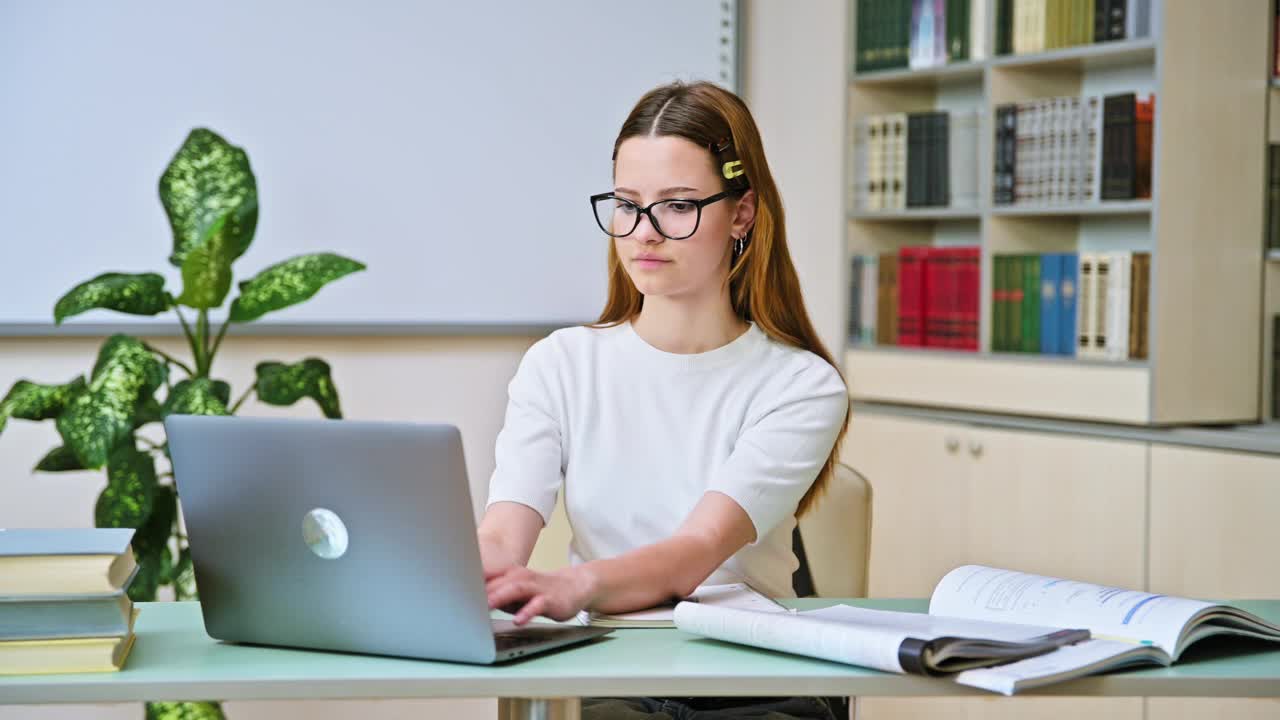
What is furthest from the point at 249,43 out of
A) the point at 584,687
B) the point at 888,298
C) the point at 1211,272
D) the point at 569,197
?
the point at 584,687

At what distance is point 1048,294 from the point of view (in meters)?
3.20

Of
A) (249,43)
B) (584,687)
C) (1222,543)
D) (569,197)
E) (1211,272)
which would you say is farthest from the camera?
(569,197)

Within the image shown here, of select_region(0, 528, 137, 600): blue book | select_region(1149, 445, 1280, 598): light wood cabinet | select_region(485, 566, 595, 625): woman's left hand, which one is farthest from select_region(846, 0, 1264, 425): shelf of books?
select_region(0, 528, 137, 600): blue book

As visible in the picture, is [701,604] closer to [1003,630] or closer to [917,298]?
[1003,630]

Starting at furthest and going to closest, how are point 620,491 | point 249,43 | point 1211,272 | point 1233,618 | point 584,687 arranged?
point 249,43, point 1211,272, point 620,491, point 1233,618, point 584,687

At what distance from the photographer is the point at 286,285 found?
254 cm

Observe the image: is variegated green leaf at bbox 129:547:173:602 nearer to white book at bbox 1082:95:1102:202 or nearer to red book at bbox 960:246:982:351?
red book at bbox 960:246:982:351

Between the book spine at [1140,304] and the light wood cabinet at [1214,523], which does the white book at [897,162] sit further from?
the light wood cabinet at [1214,523]

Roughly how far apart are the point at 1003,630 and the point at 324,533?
0.58 m

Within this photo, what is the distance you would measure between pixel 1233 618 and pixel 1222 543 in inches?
63.0

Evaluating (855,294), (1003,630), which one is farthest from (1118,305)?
(1003,630)

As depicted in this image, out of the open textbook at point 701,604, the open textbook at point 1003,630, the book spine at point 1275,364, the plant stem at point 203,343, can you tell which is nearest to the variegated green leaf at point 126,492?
the plant stem at point 203,343

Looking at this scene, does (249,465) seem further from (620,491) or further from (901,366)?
(901,366)

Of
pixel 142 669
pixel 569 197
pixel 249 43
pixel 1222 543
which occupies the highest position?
pixel 249 43
